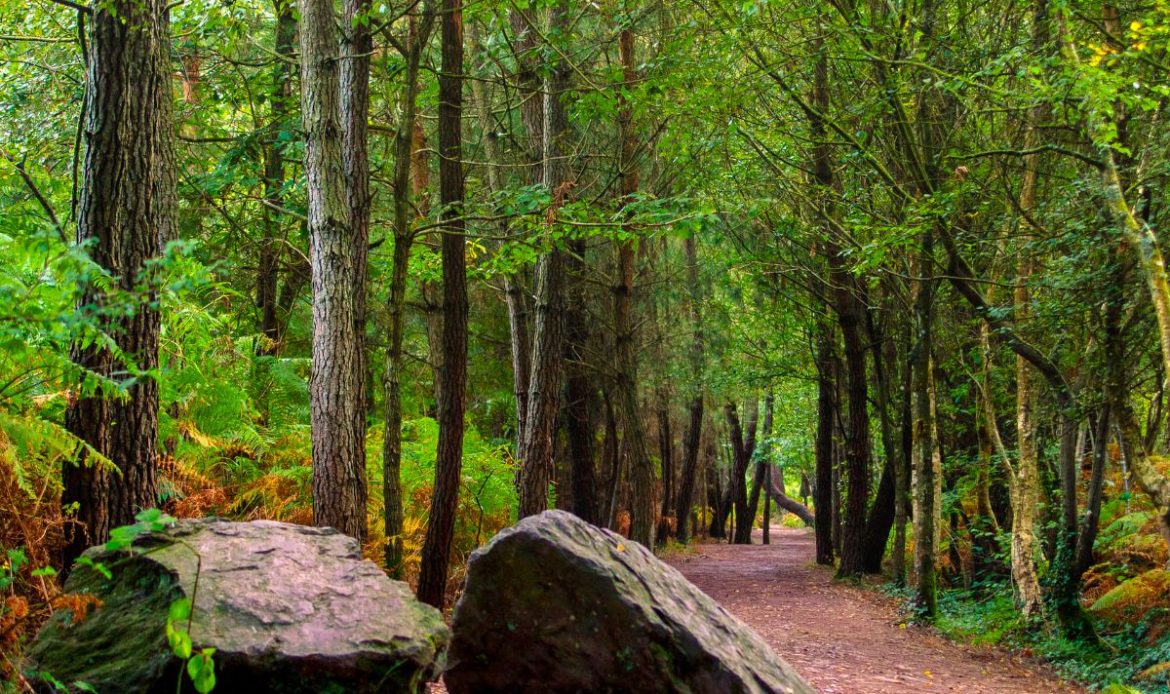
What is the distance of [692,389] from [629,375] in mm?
6781

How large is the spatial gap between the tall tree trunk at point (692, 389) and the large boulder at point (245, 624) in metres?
13.1

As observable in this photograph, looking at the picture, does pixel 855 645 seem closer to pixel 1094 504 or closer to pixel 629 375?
pixel 1094 504

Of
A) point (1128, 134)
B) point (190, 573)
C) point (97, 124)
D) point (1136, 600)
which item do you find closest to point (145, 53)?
point (97, 124)

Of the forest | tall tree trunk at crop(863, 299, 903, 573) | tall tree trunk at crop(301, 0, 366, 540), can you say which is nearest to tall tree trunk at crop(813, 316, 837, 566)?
the forest

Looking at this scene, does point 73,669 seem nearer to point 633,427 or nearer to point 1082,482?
point 633,427

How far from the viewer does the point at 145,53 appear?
487 cm

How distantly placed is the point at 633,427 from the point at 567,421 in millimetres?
→ 2703

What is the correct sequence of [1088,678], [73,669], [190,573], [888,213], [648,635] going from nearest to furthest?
[73,669]
[190,573]
[648,635]
[1088,678]
[888,213]

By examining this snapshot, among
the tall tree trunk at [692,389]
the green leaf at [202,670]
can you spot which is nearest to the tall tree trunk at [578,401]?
the tall tree trunk at [692,389]

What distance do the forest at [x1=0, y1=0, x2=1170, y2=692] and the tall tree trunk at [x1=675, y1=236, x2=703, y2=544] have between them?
1.38m

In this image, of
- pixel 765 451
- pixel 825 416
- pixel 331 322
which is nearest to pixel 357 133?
pixel 331 322

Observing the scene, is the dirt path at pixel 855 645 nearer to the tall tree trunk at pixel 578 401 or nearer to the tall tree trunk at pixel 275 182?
the tall tree trunk at pixel 578 401

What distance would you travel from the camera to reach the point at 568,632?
466cm

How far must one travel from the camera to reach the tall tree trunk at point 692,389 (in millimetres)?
19312
